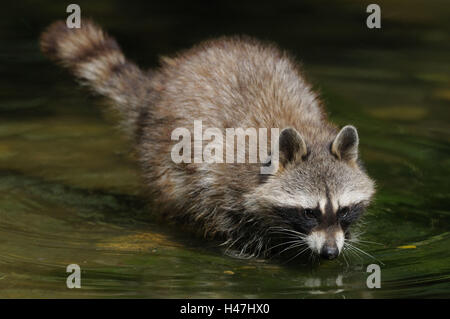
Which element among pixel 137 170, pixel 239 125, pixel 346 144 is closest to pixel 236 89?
pixel 239 125

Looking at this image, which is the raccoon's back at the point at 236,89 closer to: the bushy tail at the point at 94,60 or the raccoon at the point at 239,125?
the raccoon at the point at 239,125

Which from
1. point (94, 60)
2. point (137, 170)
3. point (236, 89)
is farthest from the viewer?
point (94, 60)

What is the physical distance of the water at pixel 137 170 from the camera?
6441 mm

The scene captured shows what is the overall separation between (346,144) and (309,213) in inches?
26.3

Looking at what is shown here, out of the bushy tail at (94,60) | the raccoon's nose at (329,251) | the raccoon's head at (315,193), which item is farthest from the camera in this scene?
the bushy tail at (94,60)

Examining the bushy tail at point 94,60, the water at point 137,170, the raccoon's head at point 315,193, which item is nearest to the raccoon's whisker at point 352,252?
the water at point 137,170

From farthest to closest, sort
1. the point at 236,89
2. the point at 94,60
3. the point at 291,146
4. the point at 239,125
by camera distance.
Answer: the point at 94,60, the point at 236,89, the point at 239,125, the point at 291,146

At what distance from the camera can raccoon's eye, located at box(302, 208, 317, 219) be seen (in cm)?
646

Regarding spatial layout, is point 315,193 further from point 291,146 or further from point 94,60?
point 94,60

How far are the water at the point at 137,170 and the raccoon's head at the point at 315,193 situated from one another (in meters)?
0.34

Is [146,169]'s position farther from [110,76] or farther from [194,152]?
[110,76]

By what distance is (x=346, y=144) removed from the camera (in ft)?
22.2

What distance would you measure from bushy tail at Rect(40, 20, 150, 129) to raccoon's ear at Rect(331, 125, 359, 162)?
2.57 m

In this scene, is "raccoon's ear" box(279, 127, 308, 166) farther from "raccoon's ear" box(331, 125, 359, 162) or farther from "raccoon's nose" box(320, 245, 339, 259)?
"raccoon's nose" box(320, 245, 339, 259)
